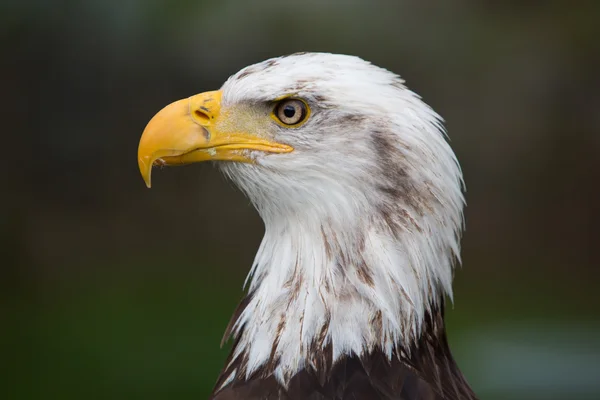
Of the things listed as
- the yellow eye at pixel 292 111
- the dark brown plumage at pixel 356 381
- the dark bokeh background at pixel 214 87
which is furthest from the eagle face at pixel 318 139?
the dark bokeh background at pixel 214 87

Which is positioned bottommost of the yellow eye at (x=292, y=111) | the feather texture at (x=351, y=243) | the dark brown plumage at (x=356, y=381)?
the dark brown plumage at (x=356, y=381)

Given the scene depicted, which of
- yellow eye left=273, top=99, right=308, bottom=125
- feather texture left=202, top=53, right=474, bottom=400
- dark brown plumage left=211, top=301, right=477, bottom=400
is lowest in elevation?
dark brown plumage left=211, top=301, right=477, bottom=400

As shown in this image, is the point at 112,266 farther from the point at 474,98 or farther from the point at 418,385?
the point at 418,385

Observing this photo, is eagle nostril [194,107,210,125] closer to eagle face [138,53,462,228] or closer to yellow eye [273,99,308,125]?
eagle face [138,53,462,228]

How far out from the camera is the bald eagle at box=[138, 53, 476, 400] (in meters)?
2.26

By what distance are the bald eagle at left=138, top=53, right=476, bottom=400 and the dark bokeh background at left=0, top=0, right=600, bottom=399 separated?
6.00m

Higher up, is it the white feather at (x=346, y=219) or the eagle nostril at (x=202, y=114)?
the eagle nostril at (x=202, y=114)

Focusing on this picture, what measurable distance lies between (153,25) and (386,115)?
7.16 m

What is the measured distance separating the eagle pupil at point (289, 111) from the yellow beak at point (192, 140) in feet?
0.29

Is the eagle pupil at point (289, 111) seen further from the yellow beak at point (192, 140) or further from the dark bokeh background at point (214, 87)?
the dark bokeh background at point (214, 87)

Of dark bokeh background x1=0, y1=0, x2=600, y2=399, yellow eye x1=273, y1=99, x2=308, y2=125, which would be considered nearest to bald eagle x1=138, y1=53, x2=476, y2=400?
yellow eye x1=273, y1=99, x2=308, y2=125

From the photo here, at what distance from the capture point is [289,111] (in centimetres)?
240

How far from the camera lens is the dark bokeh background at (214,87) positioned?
8750mm

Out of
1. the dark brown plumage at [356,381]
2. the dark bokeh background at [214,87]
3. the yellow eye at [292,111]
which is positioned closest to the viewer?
the dark brown plumage at [356,381]
